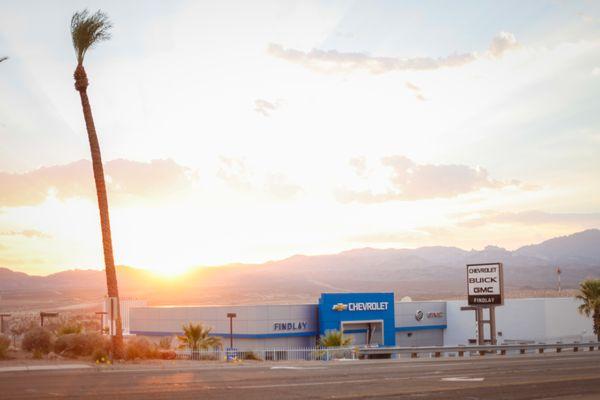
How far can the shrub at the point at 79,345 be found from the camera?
29344 millimetres

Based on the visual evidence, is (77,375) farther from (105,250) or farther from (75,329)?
(75,329)

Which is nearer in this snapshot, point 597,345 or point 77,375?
point 77,375

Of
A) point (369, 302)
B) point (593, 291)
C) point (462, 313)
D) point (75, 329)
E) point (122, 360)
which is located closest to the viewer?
point (122, 360)

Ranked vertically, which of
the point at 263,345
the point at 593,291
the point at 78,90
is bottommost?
the point at 263,345

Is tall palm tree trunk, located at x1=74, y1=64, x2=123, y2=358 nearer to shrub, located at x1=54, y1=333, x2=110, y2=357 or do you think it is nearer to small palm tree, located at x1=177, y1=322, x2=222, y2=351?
shrub, located at x1=54, y1=333, x2=110, y2=357

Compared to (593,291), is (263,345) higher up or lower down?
lower down

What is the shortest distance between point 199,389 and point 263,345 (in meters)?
44.0

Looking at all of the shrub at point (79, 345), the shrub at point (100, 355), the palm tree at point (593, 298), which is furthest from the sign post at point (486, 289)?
the shrub at point (100, 355)

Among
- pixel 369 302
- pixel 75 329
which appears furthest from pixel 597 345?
pixel 75 329

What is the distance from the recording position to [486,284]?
169 feet

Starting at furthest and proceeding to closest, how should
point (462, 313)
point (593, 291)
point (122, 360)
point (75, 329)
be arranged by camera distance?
point (462, 313) → point (593, 291) → point (75, 329) → point (122, 360)

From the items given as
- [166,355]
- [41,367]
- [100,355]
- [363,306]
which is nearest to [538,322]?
[363,306]

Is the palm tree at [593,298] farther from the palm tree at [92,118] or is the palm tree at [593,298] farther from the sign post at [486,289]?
the palm tree at [92,118]

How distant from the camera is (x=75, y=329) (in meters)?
38.0
